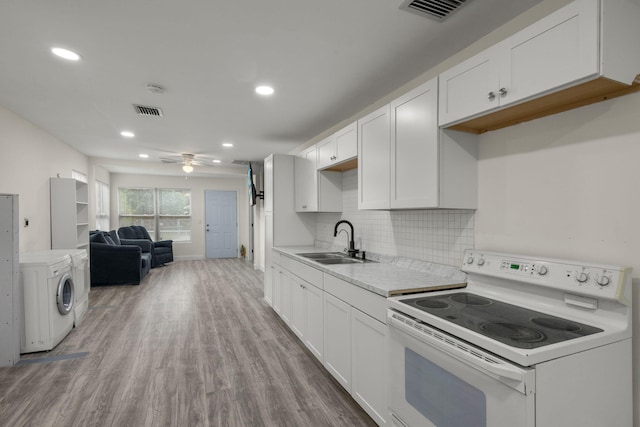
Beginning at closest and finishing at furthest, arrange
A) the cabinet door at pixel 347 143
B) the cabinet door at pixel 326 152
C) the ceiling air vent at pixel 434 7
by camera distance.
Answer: the ceiling air vent at pixel 434 7 < the cabinet door at pixel 347 143 < the cabinet door at pixel 326 152

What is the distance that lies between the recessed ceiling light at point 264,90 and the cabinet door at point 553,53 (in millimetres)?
2054

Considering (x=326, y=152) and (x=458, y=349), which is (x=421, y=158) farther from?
(x=326, y=152)

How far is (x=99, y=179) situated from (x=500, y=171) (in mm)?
8191

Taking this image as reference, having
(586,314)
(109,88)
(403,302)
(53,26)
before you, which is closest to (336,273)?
(403,302)

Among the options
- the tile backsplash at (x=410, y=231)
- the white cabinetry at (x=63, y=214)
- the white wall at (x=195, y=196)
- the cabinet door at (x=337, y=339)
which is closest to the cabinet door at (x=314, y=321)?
the cabinet door at (x=337, y=339)

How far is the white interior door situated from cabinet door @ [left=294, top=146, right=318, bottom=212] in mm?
5812

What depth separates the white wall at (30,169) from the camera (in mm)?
3705

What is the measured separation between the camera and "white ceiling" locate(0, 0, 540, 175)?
6.14 ft

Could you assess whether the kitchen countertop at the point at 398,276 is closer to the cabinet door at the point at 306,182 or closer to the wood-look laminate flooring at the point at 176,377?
the wood-look laminate flooring at the point at 176,377

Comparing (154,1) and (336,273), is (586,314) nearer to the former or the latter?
(336,273)

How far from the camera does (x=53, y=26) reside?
79.5 inches

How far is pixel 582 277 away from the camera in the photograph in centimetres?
139

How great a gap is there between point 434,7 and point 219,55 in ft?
4.95

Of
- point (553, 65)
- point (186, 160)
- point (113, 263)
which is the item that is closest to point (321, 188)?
point (553, 65)
